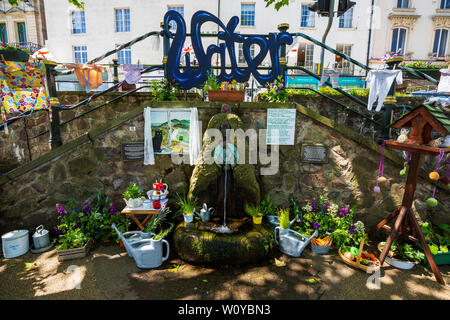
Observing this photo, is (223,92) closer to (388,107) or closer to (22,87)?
(388,107)

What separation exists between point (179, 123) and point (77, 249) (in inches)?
122

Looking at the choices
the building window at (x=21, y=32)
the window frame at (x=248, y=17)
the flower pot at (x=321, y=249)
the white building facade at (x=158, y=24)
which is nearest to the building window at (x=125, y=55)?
the white building facade at (x=158, y=24)

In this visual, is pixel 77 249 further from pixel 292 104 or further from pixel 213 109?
pixel 292 104

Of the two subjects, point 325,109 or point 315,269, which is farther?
point 325,109

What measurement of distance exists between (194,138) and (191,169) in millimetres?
735

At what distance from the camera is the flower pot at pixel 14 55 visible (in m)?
5.00

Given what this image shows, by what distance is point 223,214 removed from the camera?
16.6 feet

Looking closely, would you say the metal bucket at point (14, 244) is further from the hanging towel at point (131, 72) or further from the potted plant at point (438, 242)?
the potted plant at point (438, 242)

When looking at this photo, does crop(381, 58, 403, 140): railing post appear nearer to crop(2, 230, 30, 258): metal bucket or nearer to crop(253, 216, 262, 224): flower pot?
crop(253, 216, 262, 224): flower pot

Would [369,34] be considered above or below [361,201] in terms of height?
above

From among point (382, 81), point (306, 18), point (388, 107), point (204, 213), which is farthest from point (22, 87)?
point (306, 18)

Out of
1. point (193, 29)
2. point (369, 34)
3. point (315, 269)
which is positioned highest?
point (369, 34)

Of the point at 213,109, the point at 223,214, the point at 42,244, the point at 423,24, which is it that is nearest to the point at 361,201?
the point at 223,214

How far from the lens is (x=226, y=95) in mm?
5395
